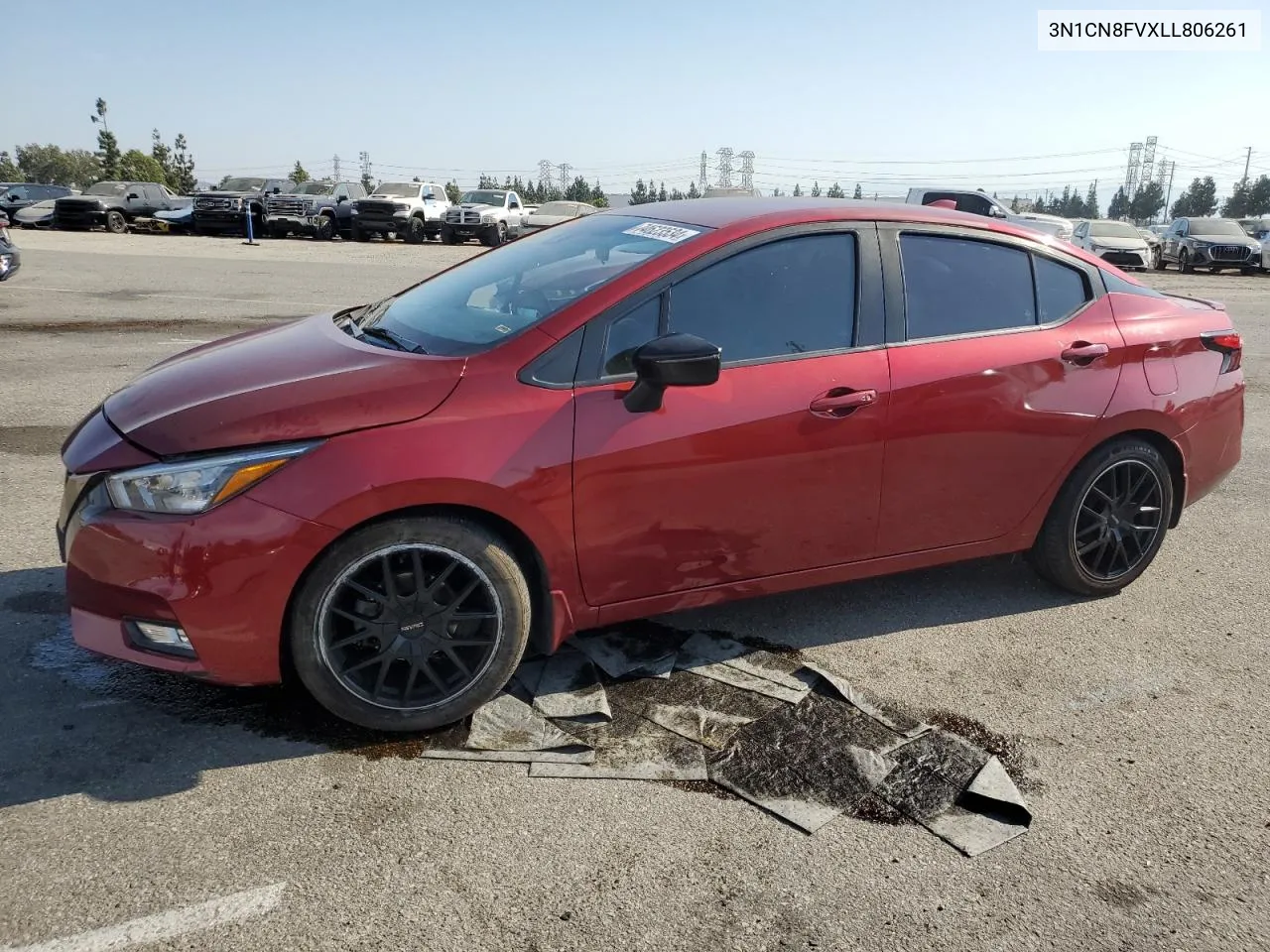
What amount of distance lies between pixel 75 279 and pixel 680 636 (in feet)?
50.9

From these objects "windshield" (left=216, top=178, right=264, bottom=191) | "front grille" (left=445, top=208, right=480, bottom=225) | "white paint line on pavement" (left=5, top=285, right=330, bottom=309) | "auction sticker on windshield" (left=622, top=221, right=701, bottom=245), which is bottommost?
"white paint line on pavement" (left=5, top=285, right=330, bottom=309)

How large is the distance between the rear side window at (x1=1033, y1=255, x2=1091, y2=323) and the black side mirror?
5.60 ft

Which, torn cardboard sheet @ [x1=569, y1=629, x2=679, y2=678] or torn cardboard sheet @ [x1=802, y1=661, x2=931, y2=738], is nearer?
torn cardboard sheet @ [x1=802, y1=661, x2=931, y2=738]

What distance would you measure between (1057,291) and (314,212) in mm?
30285

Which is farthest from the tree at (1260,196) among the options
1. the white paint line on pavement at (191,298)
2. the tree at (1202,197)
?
the white paint line on pavement at (191,298)

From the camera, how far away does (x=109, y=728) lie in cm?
320

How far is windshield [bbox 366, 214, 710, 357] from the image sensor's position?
3.54 meters

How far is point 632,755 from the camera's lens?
318 centimetres

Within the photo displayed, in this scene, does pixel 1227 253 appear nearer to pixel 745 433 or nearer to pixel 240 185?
pixel 745 433

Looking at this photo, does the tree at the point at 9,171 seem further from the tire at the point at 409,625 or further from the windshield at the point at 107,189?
the tire at the point at 409,625

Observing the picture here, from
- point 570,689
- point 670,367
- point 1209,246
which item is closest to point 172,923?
point 570,689

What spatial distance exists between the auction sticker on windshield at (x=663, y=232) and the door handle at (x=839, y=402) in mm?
750

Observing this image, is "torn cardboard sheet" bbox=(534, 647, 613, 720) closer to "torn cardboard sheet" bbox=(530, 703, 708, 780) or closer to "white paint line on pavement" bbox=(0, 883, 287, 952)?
"torn cardboard sheet" bbox=(530, 703, 708, 780)

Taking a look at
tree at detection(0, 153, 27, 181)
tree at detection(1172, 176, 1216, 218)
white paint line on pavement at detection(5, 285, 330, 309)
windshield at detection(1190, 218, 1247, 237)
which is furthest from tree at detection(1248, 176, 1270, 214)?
tree at detection(0, 153, 27, 181)
